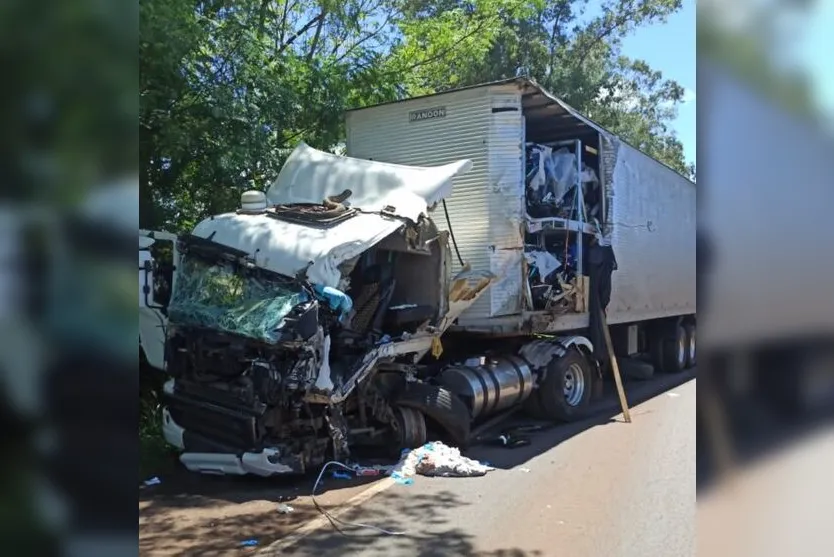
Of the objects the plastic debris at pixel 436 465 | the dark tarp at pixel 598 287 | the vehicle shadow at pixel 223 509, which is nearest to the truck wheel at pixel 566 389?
the dark tarp at pixel 598 287

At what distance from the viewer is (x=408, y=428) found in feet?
23.3

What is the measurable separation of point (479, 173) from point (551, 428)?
11.3 ft

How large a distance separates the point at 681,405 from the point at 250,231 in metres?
7.11

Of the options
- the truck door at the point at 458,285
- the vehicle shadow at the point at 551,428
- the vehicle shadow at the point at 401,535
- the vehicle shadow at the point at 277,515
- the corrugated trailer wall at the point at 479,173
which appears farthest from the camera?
the corrugated trailer wall at the point at 479,173

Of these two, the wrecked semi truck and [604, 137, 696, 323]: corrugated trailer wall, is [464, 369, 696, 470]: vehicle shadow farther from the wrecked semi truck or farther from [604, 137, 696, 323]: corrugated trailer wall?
[604, 137, 696, 323]: corrugated trailer wall

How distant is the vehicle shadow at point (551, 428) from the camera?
7.26 meters

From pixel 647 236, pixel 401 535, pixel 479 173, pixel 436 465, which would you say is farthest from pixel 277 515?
pixel 647 236

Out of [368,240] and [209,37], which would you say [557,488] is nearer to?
[368,240]

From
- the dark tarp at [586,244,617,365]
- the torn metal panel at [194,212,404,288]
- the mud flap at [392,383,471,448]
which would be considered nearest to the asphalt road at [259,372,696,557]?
the mud flap at [392,383,471,448]

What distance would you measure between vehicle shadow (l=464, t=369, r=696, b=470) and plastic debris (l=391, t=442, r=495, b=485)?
14.3 inches

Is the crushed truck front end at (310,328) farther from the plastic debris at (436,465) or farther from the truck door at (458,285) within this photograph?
the plastic debris at (436,465)

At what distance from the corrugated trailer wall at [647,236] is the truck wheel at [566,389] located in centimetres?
162

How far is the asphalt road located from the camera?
4.70 meters
